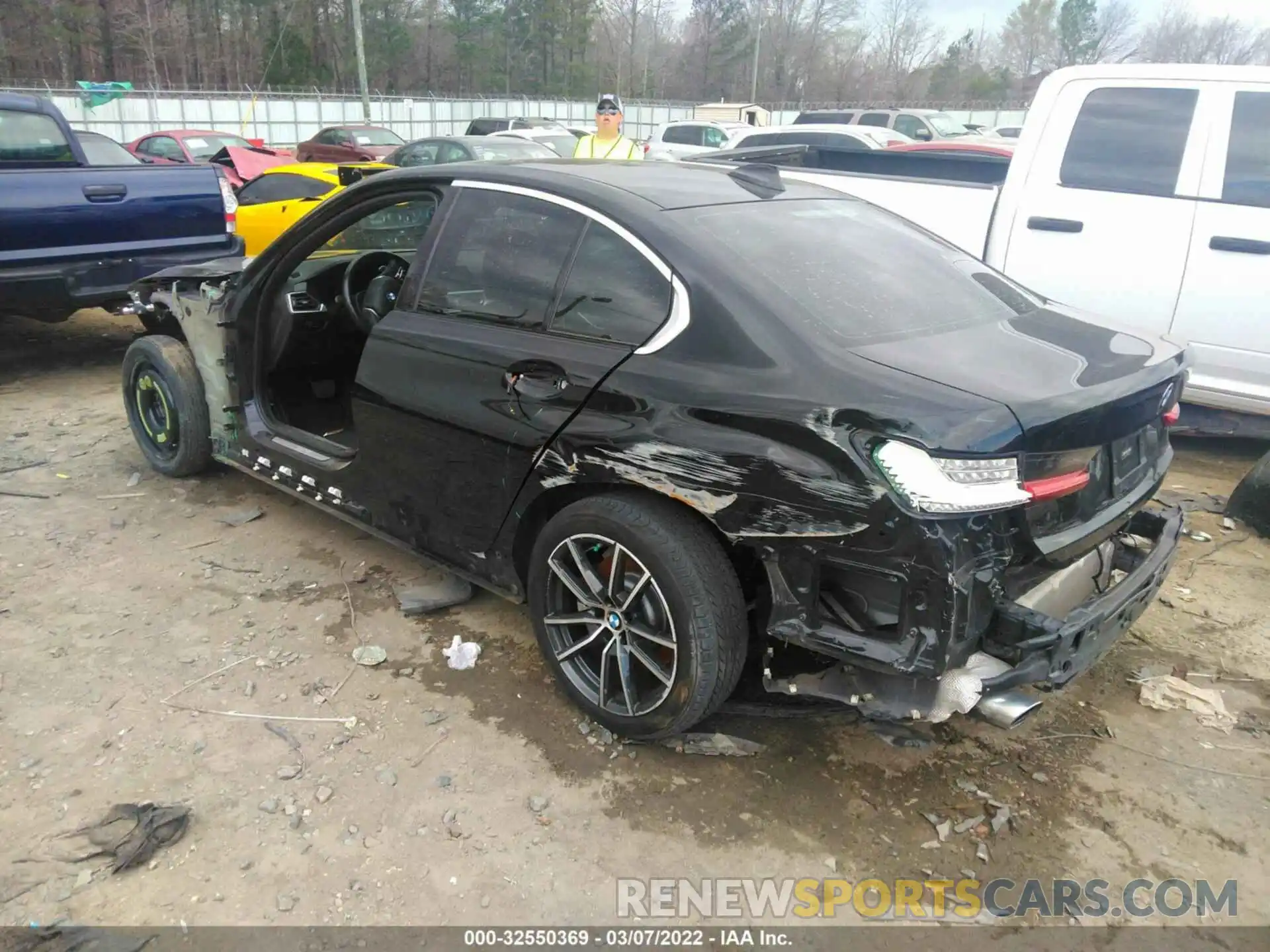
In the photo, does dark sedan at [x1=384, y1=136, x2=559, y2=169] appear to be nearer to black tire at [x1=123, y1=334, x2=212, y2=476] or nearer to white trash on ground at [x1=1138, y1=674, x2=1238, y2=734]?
black tire at [x1=123, y1=334, x2=212, y2=476]

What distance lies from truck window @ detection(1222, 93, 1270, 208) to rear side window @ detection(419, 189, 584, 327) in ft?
12.8

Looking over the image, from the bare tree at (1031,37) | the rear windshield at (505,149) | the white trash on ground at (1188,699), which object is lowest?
the white trash on ground at (1188,699)

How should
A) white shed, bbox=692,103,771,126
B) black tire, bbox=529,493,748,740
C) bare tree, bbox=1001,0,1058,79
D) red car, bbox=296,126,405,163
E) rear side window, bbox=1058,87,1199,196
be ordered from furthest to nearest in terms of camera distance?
bare tree, bbox=1001,0,1058,79 → white shed, bbox=692,103,771,126 → red car, bbox=296,126,405,163 → rear side window, bbox=1058,87,1199,196 → black tire, bbox=529,493,748,740

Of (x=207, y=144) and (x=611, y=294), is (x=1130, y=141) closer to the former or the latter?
(x=611, y=294)

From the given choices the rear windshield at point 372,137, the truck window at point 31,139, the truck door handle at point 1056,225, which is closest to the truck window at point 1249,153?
the truck door handle at point 1056,225

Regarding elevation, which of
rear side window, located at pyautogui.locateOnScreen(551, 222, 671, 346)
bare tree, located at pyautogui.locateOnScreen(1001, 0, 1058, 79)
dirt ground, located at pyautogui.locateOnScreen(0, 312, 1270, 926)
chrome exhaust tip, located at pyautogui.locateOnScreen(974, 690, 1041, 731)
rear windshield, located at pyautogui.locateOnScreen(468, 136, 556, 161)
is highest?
bare tree, located at pyautogui.locateOnScreen(1001, 0, 1058, 79)

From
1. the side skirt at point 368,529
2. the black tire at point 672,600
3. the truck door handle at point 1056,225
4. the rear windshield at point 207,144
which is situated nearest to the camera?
the black tire at point 672,600

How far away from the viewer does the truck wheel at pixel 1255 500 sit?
15.0 ft

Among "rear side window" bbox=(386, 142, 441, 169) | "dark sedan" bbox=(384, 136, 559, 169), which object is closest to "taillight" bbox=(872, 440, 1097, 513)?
"dark sedan" bbox=(384, 136, 559, 169)

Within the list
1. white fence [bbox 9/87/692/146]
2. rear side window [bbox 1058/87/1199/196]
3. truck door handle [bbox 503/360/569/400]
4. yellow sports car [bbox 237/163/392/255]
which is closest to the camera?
truck door handle [bbox 503/360/569/400]

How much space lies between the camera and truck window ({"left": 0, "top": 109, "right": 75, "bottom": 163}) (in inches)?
255

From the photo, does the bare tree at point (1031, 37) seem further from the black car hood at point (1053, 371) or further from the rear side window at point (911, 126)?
the black car hood at point (1053, 371)

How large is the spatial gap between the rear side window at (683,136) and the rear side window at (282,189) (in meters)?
13.1

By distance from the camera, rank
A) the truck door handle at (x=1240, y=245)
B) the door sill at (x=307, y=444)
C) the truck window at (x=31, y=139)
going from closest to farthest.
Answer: the door sill at (x=307, y=444)
the truck door handle at (x=1240, y=245)
the truck window at (x=31, y=139)
